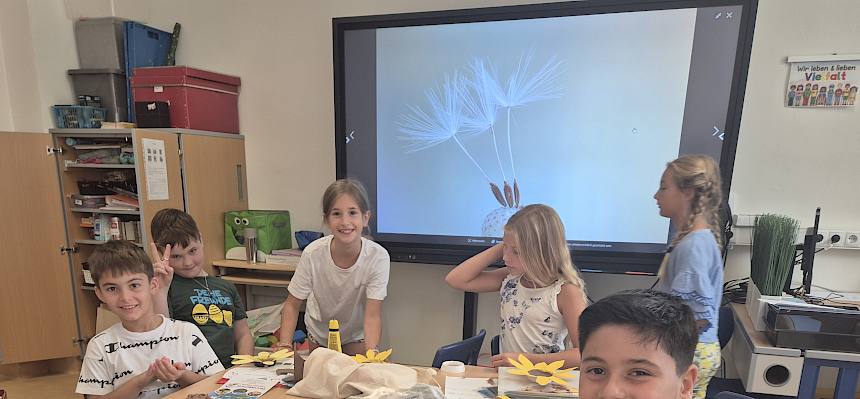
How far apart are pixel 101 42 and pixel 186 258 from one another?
202cm

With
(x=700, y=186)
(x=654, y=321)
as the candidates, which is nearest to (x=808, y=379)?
(x=700, y=186)

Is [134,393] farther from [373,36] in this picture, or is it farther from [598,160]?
[598,160]

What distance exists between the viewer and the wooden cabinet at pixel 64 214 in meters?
2.37

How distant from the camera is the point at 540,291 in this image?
157 centimetres

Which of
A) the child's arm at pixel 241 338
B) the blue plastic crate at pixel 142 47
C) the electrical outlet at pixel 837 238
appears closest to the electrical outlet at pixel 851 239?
the electrical outlet at pixel 837 238

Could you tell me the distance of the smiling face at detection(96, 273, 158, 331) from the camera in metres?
1.33

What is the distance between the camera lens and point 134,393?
1.27m

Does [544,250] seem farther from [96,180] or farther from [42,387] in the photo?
[42,387]

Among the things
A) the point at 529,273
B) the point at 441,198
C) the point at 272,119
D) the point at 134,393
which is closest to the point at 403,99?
the point at 441,198

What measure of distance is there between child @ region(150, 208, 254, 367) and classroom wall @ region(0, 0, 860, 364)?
3.71 feet

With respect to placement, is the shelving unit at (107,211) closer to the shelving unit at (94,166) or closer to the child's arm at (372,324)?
the shelving unit at (94,166)

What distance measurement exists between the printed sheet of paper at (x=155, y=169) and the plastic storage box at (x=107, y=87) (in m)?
0.74

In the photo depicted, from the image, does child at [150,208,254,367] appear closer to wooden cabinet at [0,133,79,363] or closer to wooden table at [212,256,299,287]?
wooden table at [212,256,299,287]

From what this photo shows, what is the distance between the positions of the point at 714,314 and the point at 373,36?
2.14 metres
